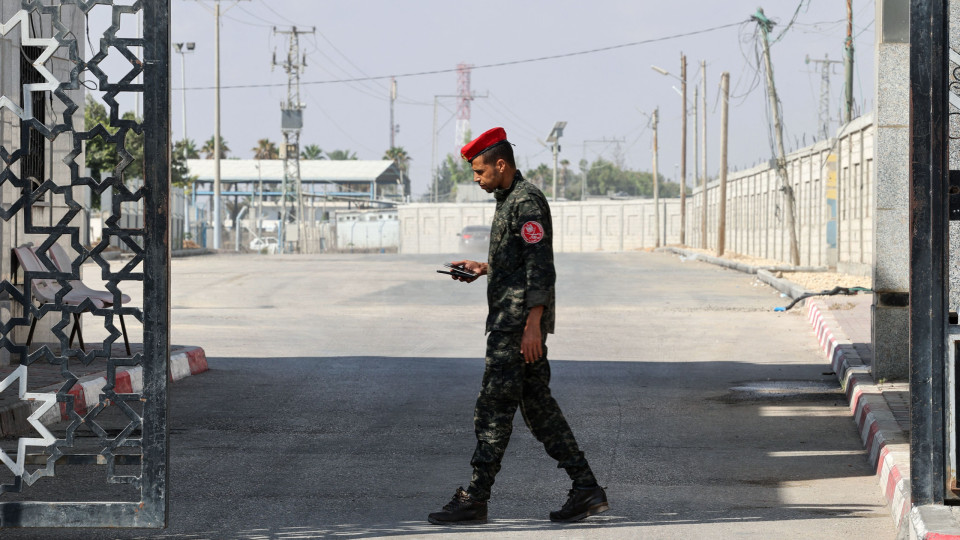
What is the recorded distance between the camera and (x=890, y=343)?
383 inches

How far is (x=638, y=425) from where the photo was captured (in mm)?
8547

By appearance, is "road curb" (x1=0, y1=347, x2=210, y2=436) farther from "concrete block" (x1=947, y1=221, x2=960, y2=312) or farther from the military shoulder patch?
"concrete block" (x1=947, y1=221, x2=960, y2=312)

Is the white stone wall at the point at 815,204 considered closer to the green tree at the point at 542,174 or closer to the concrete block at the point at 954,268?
the concrete block at the point at 954,268

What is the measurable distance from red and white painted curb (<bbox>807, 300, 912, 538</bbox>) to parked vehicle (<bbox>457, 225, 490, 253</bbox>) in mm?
42885

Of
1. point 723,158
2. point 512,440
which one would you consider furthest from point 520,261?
point 723,158

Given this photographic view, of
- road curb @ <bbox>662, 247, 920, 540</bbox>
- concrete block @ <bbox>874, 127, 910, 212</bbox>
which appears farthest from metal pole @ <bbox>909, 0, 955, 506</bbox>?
concrete block @ <bbox>874, 127, 910, 212</bbox>

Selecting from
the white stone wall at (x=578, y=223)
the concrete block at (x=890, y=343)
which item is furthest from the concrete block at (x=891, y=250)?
the white stone wall at (x=578, y=223)

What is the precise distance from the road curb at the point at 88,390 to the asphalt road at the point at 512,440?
0.25 meters

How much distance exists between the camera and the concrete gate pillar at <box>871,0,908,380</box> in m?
9.62

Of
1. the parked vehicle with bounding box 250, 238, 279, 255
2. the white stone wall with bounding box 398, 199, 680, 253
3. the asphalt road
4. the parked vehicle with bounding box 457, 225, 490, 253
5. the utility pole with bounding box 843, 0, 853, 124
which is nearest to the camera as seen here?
the asphalt road

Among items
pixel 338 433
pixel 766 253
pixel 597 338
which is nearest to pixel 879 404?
pixel 338 433

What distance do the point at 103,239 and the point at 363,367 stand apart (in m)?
7.43

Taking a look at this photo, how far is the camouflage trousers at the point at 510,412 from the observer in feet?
17.8

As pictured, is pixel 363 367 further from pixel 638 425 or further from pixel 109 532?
pixel 109 532
